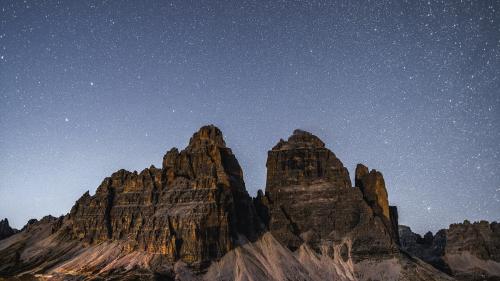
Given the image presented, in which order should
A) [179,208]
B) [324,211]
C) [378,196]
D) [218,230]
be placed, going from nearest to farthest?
[218,230] < [179,208] < [324,211] < [378,196]

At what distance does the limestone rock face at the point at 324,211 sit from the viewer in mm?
172250

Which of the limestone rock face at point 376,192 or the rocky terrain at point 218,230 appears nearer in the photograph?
the rocky terrain at point 218,230

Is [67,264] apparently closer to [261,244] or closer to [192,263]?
[192,263]

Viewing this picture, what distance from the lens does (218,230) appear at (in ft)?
527

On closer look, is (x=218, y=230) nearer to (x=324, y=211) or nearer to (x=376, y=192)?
(x=324, y=211)

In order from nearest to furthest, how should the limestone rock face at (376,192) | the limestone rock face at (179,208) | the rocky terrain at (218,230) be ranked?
the rocky terrain at (218,230) → the limestone rock face at (179,208) → the limestone rock face at (376,192)

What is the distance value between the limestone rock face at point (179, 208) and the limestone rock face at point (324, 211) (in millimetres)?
13372

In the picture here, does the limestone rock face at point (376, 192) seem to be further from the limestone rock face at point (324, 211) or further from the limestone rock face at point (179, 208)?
the limestone rock face at point (179, 208)

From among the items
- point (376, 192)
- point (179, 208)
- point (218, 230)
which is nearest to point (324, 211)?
point (376, 192)

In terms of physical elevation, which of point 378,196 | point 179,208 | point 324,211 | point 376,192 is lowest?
point 179,208

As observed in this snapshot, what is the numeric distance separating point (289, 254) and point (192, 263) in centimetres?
3728

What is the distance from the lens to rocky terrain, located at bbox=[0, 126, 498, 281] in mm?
152250

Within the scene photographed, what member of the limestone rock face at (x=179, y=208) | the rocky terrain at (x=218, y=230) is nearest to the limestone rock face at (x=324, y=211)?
the rocky terrain at (x=218, y=230)

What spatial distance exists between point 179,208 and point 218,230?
16253 mm
